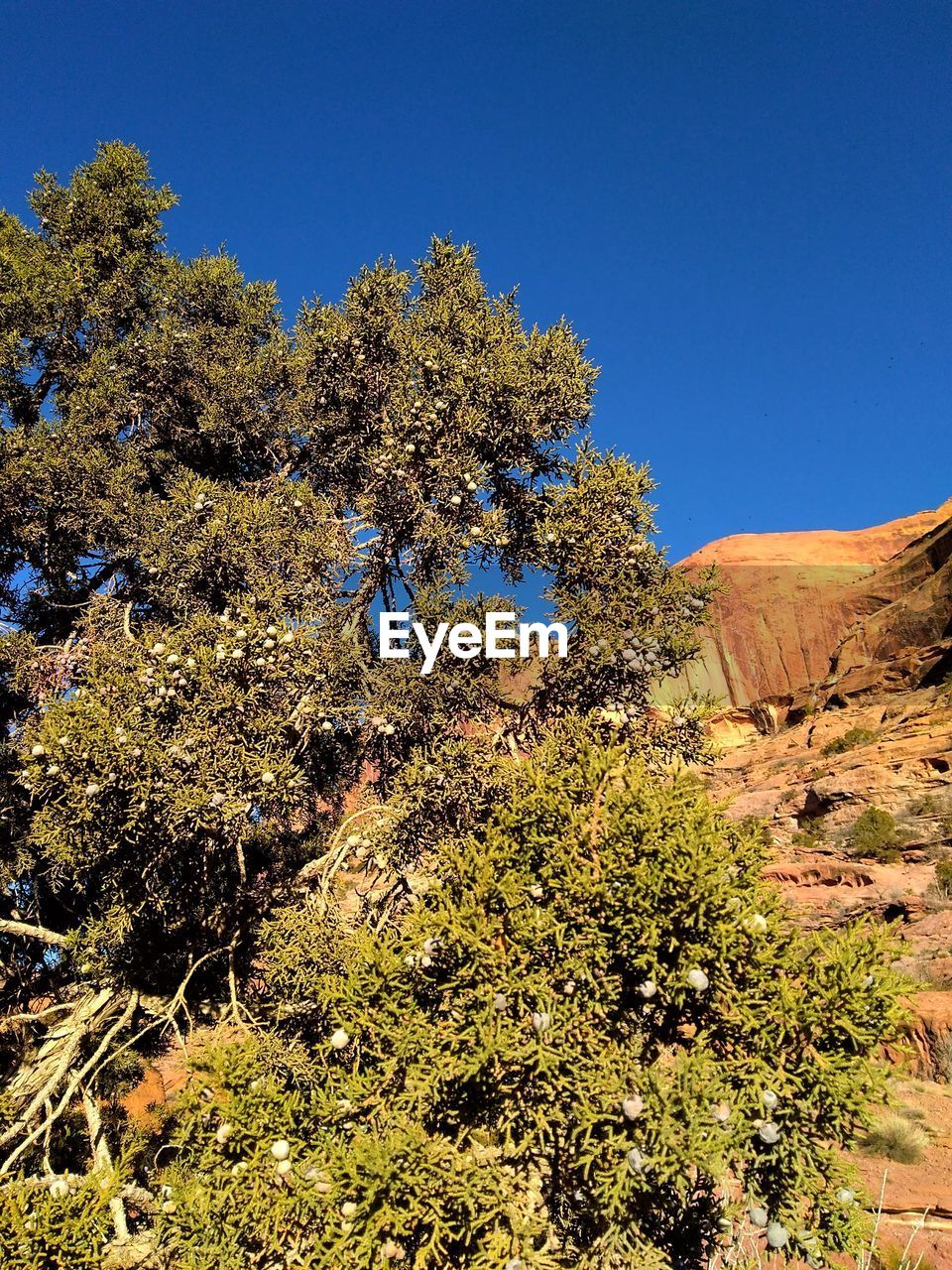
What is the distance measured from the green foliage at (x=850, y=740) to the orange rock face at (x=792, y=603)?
49.1 feet

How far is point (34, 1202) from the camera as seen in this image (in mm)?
4246

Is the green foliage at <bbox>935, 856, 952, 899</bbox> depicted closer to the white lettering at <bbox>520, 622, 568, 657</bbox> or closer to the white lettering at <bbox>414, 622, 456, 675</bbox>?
the white lettering at <bbox>520, 622, 568, 657</bbox>

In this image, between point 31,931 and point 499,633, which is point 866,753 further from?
point 31,931

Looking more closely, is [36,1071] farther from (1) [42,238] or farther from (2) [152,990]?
(1) [42,238]

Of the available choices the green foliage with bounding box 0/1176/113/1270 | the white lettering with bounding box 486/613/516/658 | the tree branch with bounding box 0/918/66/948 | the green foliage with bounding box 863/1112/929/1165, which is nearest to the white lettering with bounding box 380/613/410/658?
the white lettering with bounding box 486/613/516/658

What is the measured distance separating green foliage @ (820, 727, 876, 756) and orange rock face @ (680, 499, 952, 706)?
15.0 meters

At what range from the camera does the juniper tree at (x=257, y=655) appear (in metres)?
5.17

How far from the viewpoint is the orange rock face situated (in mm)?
45188

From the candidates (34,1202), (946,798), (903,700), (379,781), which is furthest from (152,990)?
(903,700)

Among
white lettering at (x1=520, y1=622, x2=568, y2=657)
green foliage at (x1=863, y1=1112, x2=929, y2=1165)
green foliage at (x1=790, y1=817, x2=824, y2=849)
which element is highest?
white lettering at (x1=520, y1=622, x2=568, y2=657)

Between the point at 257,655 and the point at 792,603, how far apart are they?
163ft

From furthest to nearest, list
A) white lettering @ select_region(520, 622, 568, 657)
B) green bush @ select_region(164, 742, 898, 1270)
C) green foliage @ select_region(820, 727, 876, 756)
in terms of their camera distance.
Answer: green foliage @ select_region(820, 727, 876, 756) < white lettering @ select_region(520, 622, 568, 657) < green bush @ select_region(164, 742, 898, 1270)

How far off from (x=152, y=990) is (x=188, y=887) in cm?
110

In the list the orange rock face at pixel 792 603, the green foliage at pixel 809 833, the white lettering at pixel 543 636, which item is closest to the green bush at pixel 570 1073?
the white lettering at pixel 543 636
